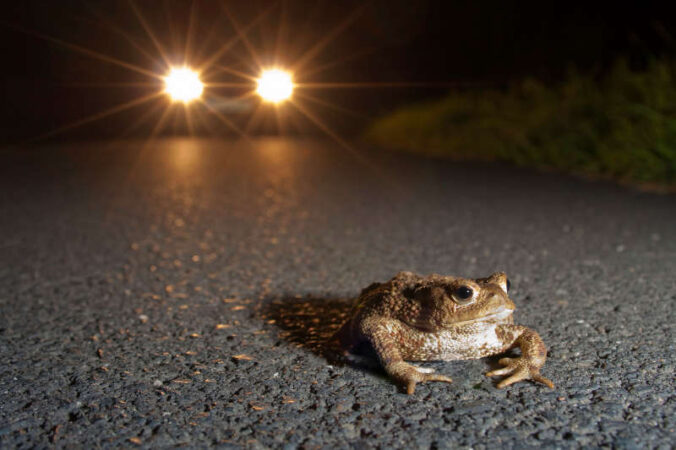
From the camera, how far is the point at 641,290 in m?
3.89

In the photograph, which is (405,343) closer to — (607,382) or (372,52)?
(607,382)

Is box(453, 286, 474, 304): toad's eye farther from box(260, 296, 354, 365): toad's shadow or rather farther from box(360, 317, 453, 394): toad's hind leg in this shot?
box(260, 296, 354, 365): toad's shadow

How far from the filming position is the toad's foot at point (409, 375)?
8.10ft

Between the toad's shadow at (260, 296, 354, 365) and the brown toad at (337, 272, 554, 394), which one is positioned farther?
the toad's shadow at (260, 296, 354, 365)

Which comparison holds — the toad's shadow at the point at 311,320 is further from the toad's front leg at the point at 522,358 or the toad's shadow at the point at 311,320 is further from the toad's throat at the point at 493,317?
the toad's front leg at the point at 522,358

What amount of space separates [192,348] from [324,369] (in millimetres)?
666

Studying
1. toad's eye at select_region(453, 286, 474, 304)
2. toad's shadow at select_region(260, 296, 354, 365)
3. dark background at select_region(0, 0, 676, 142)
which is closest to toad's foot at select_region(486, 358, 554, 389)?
toad's eye at select_region(453, 286, 474, 304)

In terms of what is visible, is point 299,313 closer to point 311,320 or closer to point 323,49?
point 311,320

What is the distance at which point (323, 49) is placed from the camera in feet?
103

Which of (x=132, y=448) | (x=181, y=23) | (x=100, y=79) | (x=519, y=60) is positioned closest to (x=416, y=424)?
(x=132, y=448)

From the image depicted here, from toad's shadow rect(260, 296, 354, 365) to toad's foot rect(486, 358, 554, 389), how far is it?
2.12 feet

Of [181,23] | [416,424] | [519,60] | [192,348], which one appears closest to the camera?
[416,424]

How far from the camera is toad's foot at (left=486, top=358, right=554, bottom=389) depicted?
98.0 inches

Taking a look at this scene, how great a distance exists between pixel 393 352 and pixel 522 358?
0.51m
